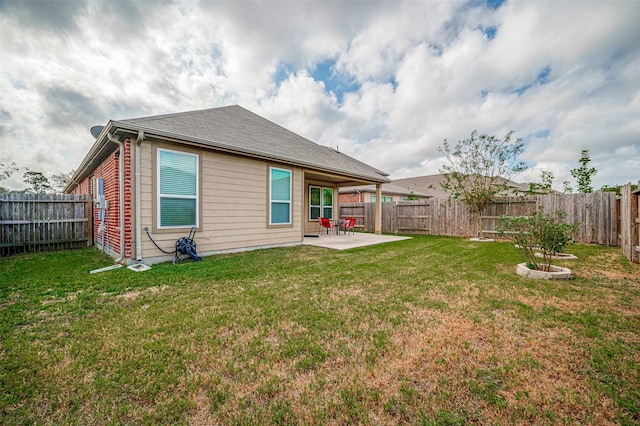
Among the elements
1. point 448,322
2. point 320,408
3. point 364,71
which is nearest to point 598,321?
point 448,322

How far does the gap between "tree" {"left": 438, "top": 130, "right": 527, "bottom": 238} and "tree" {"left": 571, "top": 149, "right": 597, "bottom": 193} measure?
35.3ft

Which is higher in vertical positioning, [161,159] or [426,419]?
[161,159]

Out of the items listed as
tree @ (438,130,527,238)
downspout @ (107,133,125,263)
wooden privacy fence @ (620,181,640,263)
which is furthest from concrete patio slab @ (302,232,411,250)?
wooden privacy fence @ (620,181,640,263)

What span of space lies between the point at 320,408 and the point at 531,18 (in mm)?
10266

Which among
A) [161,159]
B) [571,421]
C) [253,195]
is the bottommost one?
[571,421]

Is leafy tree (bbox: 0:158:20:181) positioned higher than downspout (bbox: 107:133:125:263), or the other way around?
leafy tree (bbox: 0:158:20:181)

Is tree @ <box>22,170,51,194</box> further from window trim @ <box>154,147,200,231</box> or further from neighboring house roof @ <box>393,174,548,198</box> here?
neighboring house roof @ <box>393,174,548,198</box>

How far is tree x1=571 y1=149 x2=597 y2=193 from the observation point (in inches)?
642

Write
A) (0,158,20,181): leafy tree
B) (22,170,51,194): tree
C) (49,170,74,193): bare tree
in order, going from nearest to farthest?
(0,158,20,181): leafy tree < (22,170,51,194): tree < (49,170,74,193): bare tree

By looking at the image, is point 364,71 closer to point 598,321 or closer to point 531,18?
point 531,18

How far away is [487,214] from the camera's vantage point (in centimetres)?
1161

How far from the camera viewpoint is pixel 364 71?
10805 millimetres

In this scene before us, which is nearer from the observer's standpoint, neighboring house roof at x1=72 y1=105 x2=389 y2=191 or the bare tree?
neighboring house roof at x1=72 y1=105 x2=389 y2=191

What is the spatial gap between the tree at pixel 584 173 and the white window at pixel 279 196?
19.5 metres
